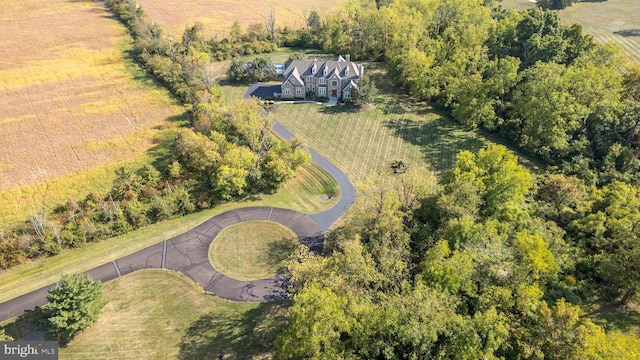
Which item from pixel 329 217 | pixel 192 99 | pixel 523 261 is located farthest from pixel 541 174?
pixel 192 99

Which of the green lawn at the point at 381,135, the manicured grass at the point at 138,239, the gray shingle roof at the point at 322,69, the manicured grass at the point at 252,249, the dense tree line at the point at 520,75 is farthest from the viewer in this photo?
the gray shingle roof at the point at 322,69

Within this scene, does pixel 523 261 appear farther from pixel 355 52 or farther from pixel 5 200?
pixel 355 52

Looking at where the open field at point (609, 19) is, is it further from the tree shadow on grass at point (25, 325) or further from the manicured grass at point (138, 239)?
the tree shadow on grass at point (25, 325)

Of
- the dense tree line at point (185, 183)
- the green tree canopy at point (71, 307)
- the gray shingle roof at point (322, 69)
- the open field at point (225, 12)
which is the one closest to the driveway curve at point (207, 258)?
the dense tree line at point (185, 183)

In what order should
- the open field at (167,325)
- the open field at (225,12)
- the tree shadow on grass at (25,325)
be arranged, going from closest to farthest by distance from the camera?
the open field at (167,325), the tree shadow on grass at (25,325), the open field at (225,12)

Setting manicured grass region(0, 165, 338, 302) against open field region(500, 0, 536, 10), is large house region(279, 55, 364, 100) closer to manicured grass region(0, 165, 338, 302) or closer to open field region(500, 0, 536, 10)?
manicured grass region(0, 165, 338, 302)

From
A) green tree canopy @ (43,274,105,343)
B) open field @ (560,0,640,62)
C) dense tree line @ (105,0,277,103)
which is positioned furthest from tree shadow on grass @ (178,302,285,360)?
open field @ (560,0,640,62)
